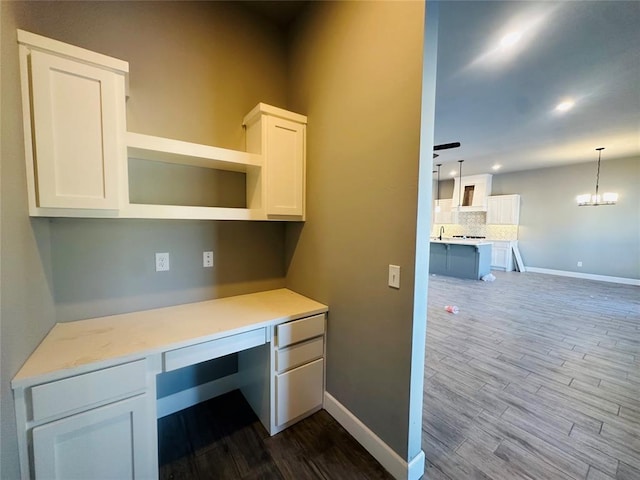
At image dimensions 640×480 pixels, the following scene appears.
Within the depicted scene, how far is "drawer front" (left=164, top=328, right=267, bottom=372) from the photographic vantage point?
4.20 ft

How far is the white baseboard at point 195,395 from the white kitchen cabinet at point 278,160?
1.45 meters

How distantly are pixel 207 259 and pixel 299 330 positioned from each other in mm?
911

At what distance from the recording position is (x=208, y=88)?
6.20 ft

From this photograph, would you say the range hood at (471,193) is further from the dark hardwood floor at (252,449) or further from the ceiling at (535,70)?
the dark hardwood floor at (252,449)

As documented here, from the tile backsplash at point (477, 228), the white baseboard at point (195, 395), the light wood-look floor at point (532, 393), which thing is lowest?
the light wood-look floor at point (532, 393)

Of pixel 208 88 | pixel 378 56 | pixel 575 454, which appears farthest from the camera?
pixel 208 88

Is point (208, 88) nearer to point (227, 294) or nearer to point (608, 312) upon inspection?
point (227, 294)

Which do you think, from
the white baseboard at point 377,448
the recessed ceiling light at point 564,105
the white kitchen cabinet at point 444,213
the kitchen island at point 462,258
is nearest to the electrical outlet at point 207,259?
the white baseboard at point 377,448

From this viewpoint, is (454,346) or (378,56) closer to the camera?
(378,56)

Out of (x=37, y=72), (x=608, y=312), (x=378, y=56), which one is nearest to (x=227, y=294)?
(x=37, y=72)

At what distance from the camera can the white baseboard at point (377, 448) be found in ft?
4.52

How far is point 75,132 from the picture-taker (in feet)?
3.89

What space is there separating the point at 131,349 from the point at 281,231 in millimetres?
1418

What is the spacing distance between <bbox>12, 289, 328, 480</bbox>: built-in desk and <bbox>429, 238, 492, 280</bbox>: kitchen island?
5.86 meters
